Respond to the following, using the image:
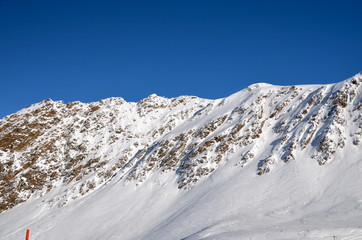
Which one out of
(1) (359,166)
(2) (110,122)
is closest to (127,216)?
(1) (359,166)

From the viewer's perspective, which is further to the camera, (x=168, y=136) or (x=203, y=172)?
(x=168, y=136)

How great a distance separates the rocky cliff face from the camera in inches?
1196

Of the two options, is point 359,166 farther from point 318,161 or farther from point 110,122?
point 110,122

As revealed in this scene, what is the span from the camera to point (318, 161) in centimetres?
2670

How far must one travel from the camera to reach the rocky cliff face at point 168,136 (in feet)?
99.7

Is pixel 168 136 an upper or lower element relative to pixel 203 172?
upper

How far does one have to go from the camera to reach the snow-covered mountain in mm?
21500

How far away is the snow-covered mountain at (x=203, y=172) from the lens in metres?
21.5

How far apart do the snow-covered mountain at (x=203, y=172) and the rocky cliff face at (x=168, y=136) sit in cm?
21

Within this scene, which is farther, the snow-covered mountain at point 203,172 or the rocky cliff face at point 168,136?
the rocky cliff face at point 168,136

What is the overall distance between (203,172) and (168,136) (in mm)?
15579

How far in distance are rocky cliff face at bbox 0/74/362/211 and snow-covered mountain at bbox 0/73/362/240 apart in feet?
0.69

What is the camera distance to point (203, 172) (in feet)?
108

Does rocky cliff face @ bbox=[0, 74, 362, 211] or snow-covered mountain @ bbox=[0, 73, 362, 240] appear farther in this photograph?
rocky cliff face @ bbox=[0, 74, 362, 211]
